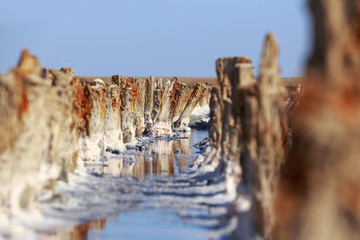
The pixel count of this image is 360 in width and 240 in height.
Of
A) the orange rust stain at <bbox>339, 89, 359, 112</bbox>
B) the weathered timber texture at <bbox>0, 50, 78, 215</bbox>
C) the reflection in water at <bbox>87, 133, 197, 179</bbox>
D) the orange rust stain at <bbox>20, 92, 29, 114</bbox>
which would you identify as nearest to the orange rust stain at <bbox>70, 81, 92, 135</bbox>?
the reflection in water at <bbox>87, 133, 197, 179</bbox>

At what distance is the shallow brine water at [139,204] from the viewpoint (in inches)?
455

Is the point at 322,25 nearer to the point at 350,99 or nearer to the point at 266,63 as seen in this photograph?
the point at 350,99

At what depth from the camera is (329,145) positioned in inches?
246

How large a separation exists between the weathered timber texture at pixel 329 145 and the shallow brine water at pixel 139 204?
15.1 feet

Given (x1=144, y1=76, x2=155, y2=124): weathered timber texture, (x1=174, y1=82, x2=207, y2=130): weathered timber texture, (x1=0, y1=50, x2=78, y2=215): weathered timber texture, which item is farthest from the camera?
(x1=174, y1=82, x2=207, y2=130): weathered timber texture

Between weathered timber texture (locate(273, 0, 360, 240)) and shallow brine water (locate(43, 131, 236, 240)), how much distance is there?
460 centimetres

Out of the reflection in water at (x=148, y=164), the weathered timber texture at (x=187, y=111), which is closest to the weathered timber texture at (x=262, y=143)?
the reflection in water at (x=148, y=164)

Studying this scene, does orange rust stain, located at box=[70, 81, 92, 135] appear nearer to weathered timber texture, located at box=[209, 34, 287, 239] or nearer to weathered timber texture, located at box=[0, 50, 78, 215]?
weathered timber texture, located at box=[0, 50, 78, 215]

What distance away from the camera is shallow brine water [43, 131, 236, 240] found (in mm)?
11555

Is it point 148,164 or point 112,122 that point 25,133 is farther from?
point 112,122

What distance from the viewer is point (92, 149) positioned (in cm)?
2342

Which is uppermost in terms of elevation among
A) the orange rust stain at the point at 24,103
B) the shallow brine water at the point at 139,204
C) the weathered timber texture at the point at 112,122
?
the orange rust stain at the point at 24,103

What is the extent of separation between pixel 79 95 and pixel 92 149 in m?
2.83

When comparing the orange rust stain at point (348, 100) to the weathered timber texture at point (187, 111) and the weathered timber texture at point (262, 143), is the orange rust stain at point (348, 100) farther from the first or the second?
the weathered timber texture at point (187, 111)
